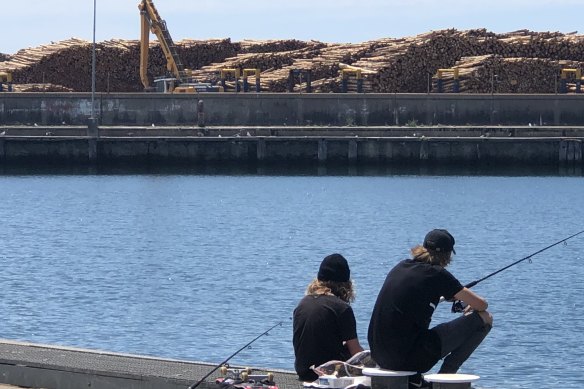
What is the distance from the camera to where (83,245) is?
3619cm

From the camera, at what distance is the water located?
20.3 meters

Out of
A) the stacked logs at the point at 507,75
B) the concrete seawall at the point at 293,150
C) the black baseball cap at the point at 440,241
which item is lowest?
the concrete seawall at the point at 293,150

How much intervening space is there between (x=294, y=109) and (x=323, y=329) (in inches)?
2020

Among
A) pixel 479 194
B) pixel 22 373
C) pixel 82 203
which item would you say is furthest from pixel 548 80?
pixel 22 373

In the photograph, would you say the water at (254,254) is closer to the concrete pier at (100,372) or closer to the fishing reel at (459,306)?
the concrete pier at (100,372)

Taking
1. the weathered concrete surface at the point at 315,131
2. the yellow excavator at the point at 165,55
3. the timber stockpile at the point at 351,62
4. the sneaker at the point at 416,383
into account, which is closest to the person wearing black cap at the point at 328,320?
the sneaker at the point at 416,383

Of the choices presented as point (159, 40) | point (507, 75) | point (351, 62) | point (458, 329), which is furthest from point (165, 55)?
point (458, 329)

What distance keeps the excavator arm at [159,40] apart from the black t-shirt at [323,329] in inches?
2292

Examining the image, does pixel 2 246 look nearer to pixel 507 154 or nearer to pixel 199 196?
pixel 199 196

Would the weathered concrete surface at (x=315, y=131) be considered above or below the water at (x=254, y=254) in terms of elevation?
above

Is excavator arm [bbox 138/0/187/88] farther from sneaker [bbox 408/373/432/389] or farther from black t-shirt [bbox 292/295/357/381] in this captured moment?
sneaker [bbox 408/373/432/389]

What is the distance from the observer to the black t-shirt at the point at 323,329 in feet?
34.3

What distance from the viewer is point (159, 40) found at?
7156 centimetres

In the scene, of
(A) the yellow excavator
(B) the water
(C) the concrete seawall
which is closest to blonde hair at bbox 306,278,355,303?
(B) the water
